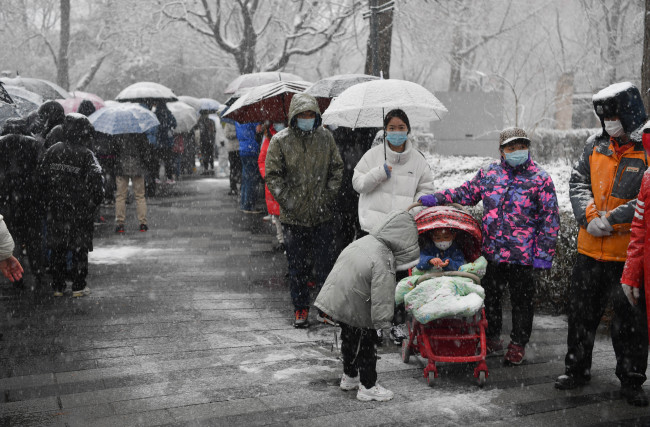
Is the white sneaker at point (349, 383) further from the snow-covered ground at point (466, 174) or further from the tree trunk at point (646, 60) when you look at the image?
the tree trunk at point (646, 60)

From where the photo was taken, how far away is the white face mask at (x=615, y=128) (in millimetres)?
4996

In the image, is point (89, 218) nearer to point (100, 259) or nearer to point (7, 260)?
point (100, 259)

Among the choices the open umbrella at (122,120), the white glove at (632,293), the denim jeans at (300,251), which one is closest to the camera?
the white glove at (632,293)

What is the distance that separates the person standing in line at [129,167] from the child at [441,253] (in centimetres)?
749

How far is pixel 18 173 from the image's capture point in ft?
26.3

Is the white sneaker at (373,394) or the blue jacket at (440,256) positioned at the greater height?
the blue jacket at (440,256)

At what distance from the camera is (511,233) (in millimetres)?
5695

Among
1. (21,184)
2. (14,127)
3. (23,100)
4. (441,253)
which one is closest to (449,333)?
(441,253)

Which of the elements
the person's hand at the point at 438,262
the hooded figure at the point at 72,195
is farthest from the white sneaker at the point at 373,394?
the hooded figure at the point at 72,195

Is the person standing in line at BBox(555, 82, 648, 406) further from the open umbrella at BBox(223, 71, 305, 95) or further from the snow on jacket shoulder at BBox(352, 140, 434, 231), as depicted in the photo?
the open umbrella at BBox(223, 71, 305, 95)

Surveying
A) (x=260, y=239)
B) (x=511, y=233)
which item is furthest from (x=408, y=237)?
(x=260, y=239)

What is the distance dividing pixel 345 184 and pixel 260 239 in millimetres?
4470

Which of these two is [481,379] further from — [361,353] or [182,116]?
[182,116]

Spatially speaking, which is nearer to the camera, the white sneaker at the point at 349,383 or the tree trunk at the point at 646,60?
the white sneaker at the point at 349,383
